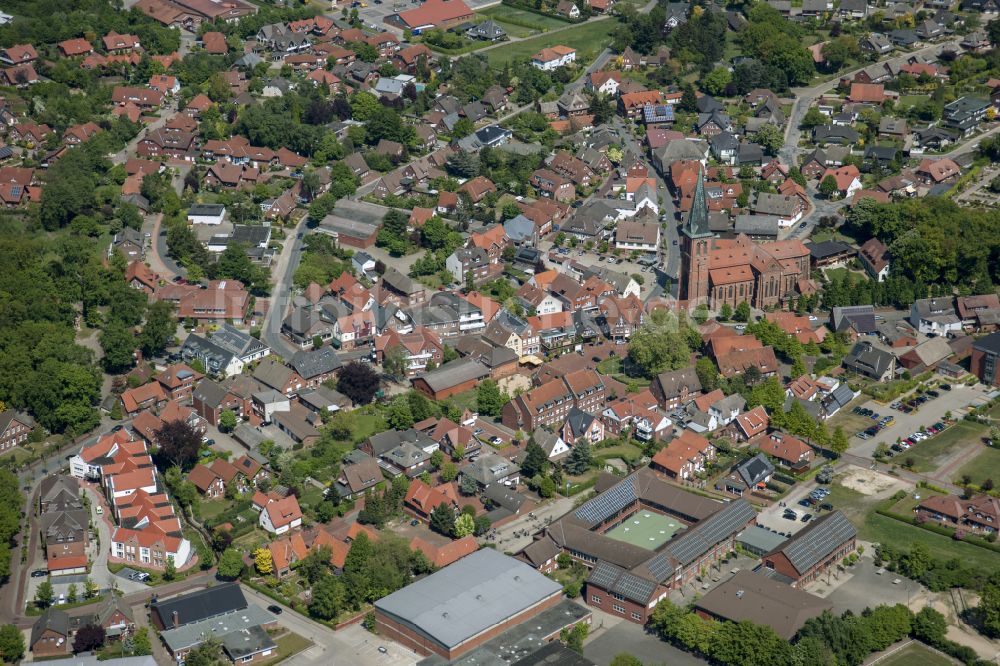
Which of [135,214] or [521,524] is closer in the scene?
[521,524]

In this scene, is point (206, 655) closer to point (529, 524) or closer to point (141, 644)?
point (141, 644)

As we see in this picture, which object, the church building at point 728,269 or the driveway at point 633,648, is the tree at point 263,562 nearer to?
the driveway at point 633,648

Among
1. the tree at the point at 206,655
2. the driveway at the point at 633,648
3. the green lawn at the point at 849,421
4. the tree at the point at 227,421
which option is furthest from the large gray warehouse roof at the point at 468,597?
the green lawn at the point at 849,421

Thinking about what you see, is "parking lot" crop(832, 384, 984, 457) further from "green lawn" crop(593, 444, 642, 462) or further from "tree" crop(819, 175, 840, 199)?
"tree" crop(819, 175, 840, 199)

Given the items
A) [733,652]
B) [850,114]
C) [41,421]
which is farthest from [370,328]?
[850,114]

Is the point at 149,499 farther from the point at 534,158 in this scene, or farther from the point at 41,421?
the point at 534,158
